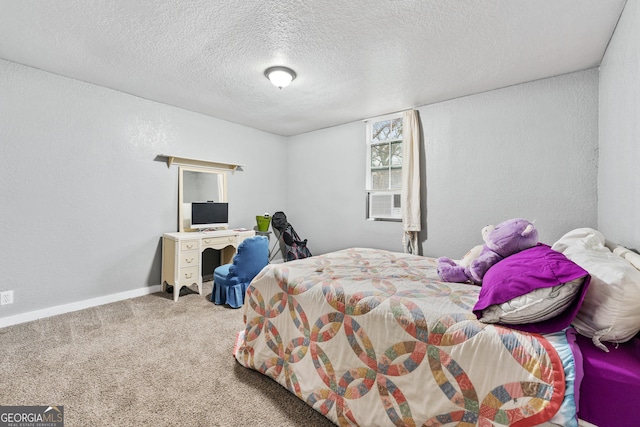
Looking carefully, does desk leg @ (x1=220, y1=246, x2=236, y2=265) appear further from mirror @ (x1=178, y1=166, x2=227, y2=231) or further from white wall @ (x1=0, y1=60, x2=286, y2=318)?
white wall @ (x1=0, y1=60, x2=286, y2=318)

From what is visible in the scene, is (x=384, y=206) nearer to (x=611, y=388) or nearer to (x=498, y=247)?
(x=498, y=247)

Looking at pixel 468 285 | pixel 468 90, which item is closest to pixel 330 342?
pixel 468 285

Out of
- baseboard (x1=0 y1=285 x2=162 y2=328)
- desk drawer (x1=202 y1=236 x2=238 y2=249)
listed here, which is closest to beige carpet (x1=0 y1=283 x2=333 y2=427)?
baseboard (x1=0 y1=285 x2=162 y2=328)

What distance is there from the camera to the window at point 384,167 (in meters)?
4.10

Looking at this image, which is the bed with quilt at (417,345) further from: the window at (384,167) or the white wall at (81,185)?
the white wall at (81,185)

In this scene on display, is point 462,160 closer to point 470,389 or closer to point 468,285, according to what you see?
point 468,285

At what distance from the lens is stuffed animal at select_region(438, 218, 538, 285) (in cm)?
157

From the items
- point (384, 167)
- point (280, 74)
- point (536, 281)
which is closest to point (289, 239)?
point (384, 167)

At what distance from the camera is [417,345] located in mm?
1298

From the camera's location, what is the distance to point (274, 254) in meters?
5.33

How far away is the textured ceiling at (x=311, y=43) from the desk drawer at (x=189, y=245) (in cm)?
189

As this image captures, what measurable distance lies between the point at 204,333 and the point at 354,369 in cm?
173

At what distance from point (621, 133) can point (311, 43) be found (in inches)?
97.3

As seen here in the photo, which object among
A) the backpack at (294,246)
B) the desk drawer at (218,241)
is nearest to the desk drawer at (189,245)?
the desk drawer at (218,241)
